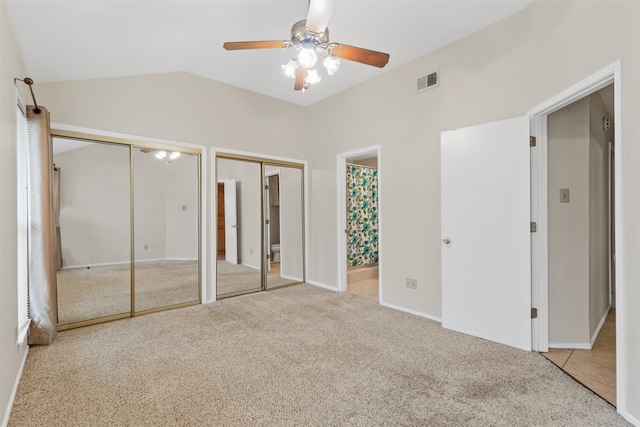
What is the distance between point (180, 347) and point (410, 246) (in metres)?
2.67

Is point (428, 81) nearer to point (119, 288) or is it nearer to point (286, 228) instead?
point (286, 228)

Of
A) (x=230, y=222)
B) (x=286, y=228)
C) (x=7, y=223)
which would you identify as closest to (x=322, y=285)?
(x=286, y=228)

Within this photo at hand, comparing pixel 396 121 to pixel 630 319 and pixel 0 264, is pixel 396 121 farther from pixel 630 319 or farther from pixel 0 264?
pixel 0 264

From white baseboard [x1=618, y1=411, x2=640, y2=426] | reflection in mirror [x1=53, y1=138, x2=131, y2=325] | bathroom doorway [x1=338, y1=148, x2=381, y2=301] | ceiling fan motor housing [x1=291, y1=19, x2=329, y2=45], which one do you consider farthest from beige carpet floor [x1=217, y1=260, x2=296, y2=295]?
white baseboard [x1=618, y1=411, x2=640, y2=426]

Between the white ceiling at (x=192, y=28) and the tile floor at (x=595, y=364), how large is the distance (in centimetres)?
303

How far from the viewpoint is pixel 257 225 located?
475cm

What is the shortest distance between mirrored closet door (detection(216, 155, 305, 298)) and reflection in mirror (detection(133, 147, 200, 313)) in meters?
0.36

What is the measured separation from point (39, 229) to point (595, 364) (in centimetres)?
480

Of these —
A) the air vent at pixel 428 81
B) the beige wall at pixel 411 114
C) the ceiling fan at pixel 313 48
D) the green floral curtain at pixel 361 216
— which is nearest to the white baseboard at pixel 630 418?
the beige wall at pixel 411 114

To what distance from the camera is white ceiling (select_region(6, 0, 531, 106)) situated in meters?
2.31

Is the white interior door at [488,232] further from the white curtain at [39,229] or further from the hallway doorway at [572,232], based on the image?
the white curtain at [39,229]

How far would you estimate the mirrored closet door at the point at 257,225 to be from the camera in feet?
14.4

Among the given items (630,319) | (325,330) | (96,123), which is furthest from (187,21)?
(630,319)

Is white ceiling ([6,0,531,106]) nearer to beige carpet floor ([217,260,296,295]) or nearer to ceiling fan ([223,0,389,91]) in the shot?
ceiling fan ([223,0,389,91])
